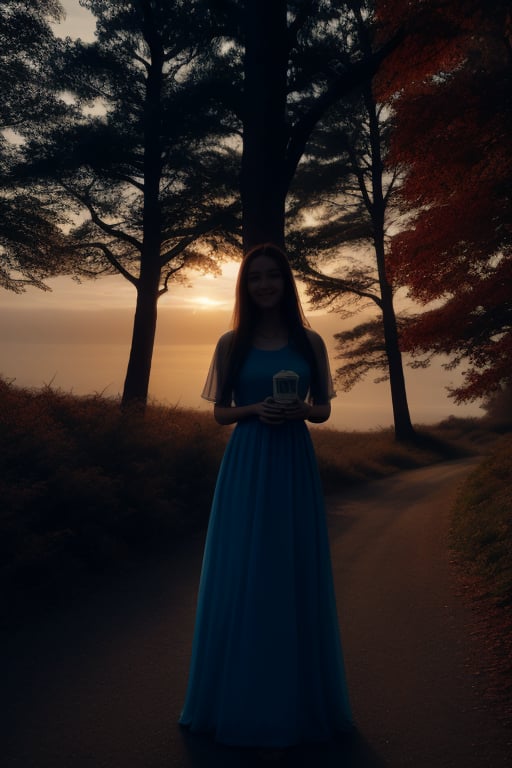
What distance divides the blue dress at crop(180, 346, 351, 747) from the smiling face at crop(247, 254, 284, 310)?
28 centimetres

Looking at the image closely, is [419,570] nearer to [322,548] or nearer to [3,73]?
[322,548]

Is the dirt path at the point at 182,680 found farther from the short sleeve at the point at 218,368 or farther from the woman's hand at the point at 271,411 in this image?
the short sleeve at the point at 218,368

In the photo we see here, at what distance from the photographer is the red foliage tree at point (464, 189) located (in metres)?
11.3

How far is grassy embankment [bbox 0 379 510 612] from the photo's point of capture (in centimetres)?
581

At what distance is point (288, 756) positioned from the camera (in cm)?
323

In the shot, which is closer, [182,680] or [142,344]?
[182,680]

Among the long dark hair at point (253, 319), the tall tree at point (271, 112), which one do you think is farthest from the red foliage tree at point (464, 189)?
the long dark hair at point (253, 319)

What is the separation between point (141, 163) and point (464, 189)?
25.4 ft

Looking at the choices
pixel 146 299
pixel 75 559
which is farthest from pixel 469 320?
pixel 75 559

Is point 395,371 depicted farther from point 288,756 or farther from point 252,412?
point 288,756

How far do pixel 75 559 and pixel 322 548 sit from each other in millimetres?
3473

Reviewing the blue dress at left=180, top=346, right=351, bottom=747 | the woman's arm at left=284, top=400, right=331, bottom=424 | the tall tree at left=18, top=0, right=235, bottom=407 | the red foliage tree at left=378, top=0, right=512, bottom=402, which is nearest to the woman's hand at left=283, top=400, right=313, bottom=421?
the woman's arm at left=284, top=400, right=331, bottom=424

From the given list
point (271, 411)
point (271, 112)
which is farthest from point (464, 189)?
point (271, 411)

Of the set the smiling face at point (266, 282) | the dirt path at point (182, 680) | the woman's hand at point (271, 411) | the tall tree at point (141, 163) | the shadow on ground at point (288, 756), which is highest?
the tall tree at point (141, 163)
